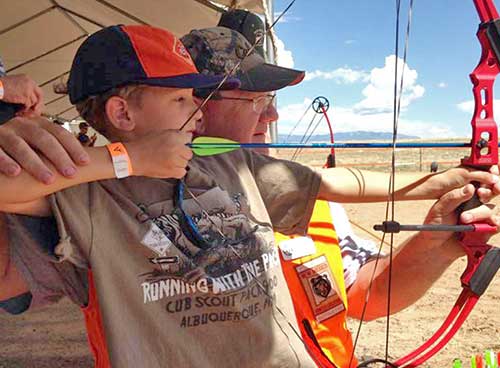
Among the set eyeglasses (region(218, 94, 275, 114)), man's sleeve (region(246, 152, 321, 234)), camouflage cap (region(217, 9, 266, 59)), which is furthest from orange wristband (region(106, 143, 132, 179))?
camouflage cap (region(217, 9, 266, 59))

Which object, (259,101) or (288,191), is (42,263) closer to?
(288,191)

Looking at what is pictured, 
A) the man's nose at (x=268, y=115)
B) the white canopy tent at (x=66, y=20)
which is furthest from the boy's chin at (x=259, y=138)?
the white canopy tent at (x=66, y=20)

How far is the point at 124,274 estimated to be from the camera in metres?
0.77

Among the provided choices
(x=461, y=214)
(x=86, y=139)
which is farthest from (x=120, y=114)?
(x=86, y=139)

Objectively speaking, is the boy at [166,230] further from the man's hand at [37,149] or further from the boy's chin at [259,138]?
the boy's chin at [259,138]

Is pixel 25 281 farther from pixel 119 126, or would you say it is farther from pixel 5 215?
pixel 119 126

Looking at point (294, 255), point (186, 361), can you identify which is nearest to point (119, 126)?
point (186, 361)

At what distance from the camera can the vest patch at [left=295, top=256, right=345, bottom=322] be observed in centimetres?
117

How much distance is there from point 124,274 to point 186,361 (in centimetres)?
16

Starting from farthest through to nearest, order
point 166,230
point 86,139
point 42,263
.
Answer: point 86,139, point 166,230, point 42,263

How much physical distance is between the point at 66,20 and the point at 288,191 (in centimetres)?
403

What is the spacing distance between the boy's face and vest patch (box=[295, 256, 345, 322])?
1.65 ft

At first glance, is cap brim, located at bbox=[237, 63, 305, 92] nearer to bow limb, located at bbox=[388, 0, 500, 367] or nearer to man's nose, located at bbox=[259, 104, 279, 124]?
man's nose, located at bbox=[259, 104, 279, 124]

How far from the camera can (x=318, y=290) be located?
1.18 m
